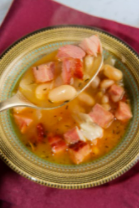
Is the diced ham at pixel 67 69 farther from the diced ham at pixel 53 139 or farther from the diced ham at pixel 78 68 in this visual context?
the diced ham at pixel 53 139

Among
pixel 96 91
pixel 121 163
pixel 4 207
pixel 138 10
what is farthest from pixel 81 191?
pixel 138 10

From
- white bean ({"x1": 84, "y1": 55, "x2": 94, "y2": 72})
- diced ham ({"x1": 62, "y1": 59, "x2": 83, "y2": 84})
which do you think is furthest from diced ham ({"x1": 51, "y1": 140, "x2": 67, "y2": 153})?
white bean ({"x1": 84, "y1": 55, "x2": 94, "y2": 72})

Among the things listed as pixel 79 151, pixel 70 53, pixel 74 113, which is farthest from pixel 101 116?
pixel 70 53

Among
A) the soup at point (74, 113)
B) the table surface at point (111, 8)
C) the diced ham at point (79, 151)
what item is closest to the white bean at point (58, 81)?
the soup at point (74, 113)

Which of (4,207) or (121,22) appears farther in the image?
(121,22)

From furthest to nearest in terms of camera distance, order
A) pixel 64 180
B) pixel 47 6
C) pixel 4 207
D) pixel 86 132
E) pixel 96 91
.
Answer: pixel 47 6, pixel 96 91, pixel 86 132, pixel 4 207, pixel 64 180

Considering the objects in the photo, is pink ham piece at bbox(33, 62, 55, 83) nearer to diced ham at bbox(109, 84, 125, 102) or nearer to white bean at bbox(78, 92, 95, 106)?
white bean at bbox(78, 92, 95, 106)

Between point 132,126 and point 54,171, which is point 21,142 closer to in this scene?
point 54,171
